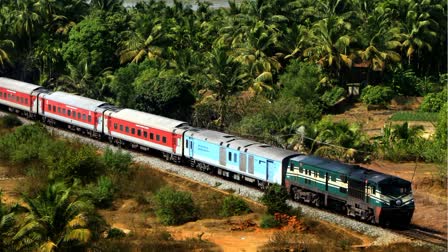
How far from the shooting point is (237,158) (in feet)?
151

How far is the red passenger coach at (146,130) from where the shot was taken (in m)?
51.9

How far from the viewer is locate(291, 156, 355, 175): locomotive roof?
3916cm

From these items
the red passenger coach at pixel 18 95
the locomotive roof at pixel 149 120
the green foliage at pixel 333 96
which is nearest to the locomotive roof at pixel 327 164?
the locomotive roof at pixel 149 120

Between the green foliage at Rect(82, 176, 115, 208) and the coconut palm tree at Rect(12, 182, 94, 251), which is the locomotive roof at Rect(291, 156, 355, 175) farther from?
the coconut palm tree at Rect(12, 182, 94, 251)

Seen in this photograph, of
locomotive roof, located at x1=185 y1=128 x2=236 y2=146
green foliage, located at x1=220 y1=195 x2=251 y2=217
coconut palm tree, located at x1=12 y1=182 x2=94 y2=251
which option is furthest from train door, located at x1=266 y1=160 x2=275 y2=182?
coconut palm tree, located at x1=12 y1=182 x2=94 y2=251

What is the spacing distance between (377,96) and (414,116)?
15.7ft

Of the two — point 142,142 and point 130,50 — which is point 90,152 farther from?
point 130,50

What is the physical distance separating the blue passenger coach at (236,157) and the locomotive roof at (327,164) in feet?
4.39

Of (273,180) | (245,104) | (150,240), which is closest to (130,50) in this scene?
(245,104)

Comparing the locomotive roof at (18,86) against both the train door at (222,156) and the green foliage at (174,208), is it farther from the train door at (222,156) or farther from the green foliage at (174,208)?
the green foliage at (174,208)

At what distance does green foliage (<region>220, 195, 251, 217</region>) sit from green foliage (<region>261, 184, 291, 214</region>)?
59.5 inches

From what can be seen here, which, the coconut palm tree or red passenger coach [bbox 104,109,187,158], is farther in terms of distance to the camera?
red passenger coach [bbox 104,109,187,158]

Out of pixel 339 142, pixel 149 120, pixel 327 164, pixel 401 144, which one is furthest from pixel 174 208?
pixel 401 144

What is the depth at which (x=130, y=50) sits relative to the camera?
77.6 m
